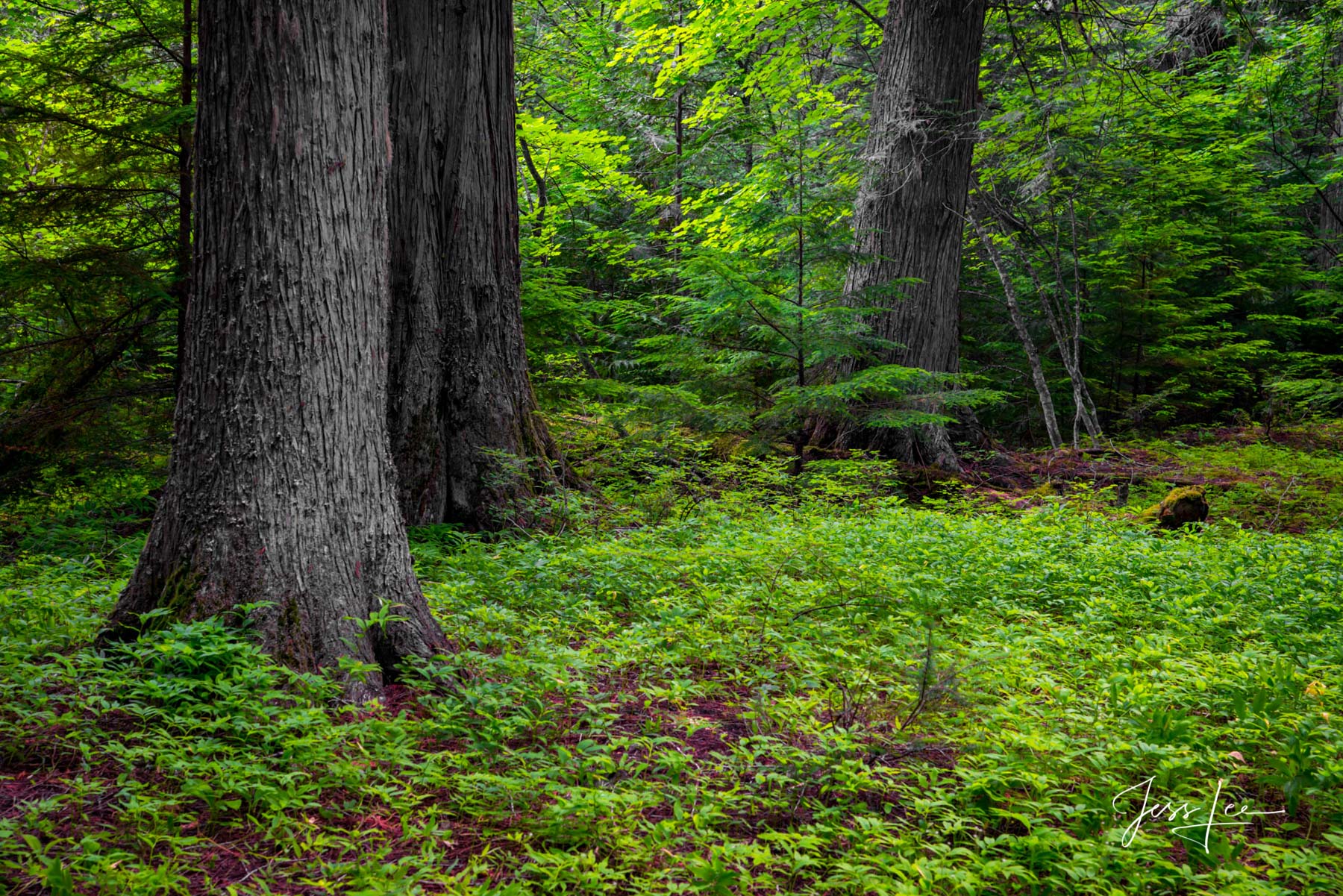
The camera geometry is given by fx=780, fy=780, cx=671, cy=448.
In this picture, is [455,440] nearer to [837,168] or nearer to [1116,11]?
[837,168]

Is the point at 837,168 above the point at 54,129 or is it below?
above

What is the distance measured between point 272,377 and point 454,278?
321cm

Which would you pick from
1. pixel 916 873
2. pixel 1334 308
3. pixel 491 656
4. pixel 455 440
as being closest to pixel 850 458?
pixel 455 440

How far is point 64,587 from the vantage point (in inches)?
160

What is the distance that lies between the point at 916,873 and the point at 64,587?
4.31 metres

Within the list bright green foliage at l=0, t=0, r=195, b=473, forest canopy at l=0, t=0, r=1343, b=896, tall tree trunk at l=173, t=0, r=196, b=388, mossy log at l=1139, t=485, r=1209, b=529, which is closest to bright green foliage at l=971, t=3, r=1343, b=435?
forest canopy at l=0, t=0, r=1343, b=896

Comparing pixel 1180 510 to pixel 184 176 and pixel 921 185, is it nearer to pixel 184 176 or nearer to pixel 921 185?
pixel 921 185

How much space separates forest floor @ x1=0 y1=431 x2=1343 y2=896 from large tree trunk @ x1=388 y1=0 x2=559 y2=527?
131cm

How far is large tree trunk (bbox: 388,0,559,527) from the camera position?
6148 mm

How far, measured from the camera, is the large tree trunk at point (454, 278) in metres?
6.15

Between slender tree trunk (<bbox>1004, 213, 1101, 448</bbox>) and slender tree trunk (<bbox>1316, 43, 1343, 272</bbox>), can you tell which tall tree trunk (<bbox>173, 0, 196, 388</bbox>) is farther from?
slender tree trunk (<bbox>1316, 43, 1343, 272</bbox>)

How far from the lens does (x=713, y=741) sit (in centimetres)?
325
